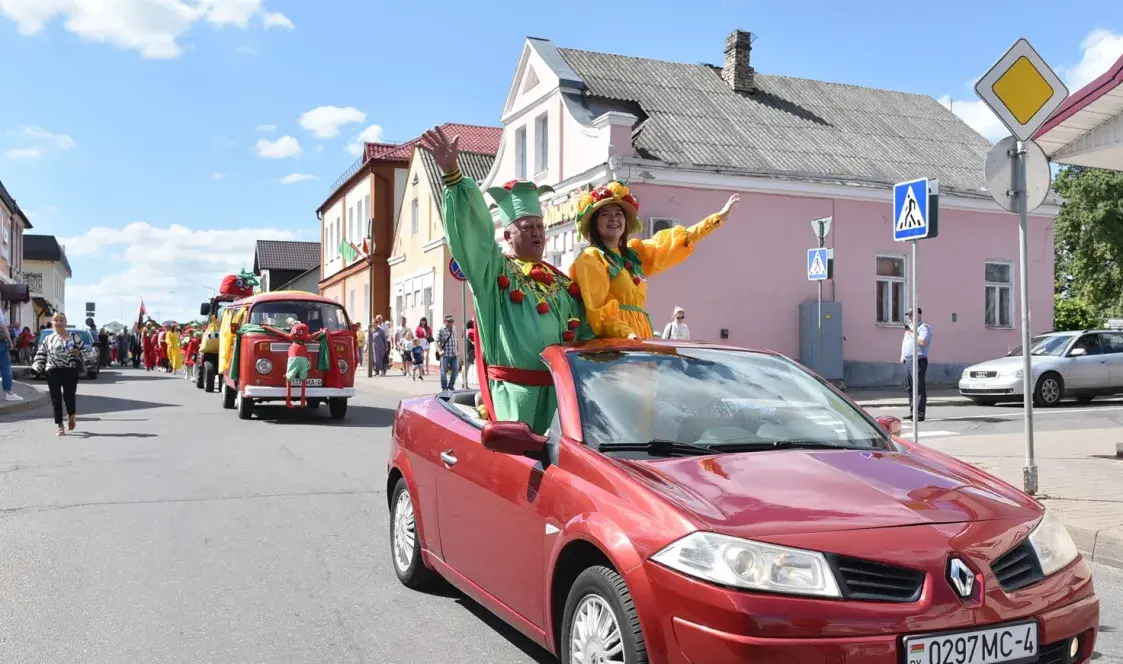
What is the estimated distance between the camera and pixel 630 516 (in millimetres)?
3234

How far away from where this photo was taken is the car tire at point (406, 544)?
17.9ft

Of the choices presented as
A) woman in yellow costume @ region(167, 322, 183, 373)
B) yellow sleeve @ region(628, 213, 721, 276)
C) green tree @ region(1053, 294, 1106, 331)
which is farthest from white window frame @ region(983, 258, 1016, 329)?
green tree @ region(1053, 294, 1106, 331)

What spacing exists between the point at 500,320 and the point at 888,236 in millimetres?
21831

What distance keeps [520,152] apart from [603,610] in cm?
2648

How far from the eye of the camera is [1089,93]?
33.1 feet

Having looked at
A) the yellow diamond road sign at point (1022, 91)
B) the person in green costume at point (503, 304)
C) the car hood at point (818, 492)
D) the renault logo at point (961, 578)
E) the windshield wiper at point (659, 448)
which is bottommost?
the renault logo at point (961, 578)

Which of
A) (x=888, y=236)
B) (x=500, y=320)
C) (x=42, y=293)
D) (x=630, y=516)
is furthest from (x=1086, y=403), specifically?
(x=42, y=293)

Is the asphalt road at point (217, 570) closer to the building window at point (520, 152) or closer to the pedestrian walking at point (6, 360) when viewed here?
the pedestrian walking at point (6, 360)

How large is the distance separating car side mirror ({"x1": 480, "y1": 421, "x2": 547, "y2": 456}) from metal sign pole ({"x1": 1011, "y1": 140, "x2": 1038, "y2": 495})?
5604 mm

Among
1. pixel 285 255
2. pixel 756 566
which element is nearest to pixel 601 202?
pixel 756 566

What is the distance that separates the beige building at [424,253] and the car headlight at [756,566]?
31006 millimetres

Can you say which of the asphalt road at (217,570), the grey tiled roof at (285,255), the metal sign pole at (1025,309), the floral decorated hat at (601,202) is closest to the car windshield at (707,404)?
the asphalt road at (217,570)

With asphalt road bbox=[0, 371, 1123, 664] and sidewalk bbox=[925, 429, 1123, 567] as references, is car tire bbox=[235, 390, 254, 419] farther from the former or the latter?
sidewalk bbox=[925, 429, 1123, 567]

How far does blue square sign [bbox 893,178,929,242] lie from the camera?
419 inches
